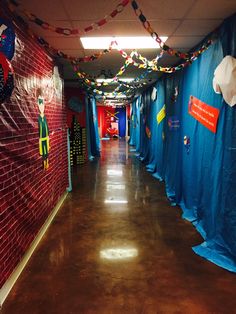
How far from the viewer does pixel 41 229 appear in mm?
3514

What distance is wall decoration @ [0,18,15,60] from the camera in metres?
2.24

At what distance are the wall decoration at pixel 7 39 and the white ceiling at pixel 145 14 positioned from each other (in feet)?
0.98

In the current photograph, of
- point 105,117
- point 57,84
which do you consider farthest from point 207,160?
point 105,117

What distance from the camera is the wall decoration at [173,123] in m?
4.94

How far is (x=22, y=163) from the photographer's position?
2809 mm

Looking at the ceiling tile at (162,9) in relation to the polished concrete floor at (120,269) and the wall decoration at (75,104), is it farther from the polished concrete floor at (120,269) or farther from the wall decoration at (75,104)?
the wall decoration at (75,104)

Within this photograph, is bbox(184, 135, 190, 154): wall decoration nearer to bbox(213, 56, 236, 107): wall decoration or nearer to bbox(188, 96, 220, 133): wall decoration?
bbox(188, 96, 220, 133): wall decoration

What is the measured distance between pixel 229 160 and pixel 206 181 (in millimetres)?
709

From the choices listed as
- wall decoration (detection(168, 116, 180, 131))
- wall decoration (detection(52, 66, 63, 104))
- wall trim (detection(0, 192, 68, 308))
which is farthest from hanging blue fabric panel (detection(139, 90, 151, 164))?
wall trim (detection(0, 192, 68, 308))

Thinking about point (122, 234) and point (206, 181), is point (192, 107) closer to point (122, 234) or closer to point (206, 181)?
point (206, 181)

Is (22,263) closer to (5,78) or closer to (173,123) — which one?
(5,78)

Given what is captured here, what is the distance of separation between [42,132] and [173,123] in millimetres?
2699

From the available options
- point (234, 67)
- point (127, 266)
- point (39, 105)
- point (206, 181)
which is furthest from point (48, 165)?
point (234, 67)

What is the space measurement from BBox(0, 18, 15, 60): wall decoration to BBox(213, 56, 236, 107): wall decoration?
2088 mm
